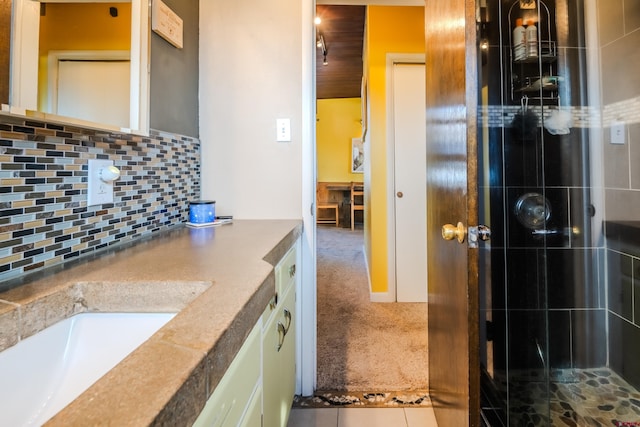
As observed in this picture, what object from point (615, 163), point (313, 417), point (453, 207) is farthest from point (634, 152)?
point (313, 417)

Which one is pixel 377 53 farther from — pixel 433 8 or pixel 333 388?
pixel 333 388

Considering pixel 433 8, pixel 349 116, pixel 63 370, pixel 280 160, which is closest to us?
pixel 63 370

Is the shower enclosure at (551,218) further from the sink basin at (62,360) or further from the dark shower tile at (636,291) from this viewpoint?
the sink basin at (62,360)

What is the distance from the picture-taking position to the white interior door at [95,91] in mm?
740

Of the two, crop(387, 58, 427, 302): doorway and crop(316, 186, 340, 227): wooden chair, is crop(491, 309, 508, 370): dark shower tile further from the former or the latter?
crop(316, 186, 340, 227): wooden chair

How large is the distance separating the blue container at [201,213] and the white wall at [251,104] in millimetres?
190

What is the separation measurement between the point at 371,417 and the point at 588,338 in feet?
3.54

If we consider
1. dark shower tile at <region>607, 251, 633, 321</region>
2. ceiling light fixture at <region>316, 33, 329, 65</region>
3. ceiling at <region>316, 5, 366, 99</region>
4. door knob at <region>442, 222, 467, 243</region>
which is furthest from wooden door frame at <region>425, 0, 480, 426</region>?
ceiling light fixture at <region>316, 33, 329, 65</region>

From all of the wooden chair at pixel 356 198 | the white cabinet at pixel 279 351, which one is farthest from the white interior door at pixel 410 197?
the wooden chair at pixel 356 198

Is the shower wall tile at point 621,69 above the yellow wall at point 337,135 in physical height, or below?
below

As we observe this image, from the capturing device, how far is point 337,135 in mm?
7453

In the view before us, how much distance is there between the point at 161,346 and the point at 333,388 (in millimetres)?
1485

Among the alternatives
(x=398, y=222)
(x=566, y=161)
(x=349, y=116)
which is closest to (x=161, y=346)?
(x=566, y=161)

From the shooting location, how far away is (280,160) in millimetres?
1565
